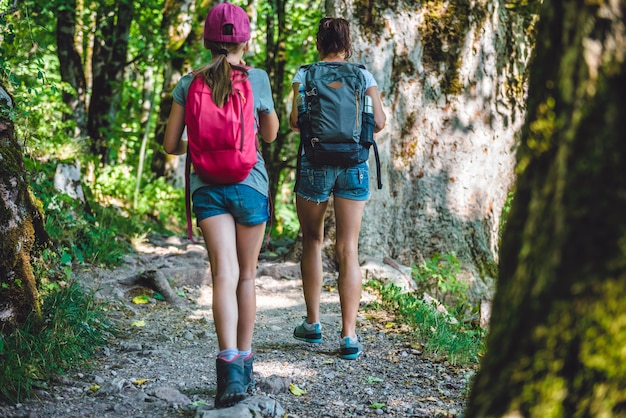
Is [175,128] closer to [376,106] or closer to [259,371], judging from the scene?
[376,106]

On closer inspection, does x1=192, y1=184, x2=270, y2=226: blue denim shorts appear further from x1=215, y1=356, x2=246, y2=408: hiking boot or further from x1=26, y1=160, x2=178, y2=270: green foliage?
x1=26, y1=160, x2=178, y2=270: green foliage

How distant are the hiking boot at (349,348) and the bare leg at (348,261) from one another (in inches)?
1.4

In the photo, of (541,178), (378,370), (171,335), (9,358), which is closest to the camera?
(541,178)

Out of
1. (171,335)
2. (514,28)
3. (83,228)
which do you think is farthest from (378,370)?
(514,28)

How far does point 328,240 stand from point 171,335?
2565mm

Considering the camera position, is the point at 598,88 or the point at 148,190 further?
the point at 148,190

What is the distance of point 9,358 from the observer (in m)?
3.78

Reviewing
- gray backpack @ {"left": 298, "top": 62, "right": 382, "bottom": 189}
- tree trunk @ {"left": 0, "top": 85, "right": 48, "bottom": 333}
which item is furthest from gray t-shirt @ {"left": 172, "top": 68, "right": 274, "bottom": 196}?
tree trunk @ {"left": 0, "top": 85, "right": 48, "bottom": 333}

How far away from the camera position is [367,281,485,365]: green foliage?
4.81 m

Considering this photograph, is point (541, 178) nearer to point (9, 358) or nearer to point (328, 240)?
point (9, 358)

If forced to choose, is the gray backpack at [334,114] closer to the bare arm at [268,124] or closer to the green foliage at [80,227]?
the bare arm at [268,124]

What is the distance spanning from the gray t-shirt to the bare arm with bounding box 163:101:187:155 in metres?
0.04

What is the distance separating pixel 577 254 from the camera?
1.79 m

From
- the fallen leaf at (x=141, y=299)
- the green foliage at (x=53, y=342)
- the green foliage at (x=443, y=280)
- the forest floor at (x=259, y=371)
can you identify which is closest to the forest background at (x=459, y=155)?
the green foliage at (x=443, y=280)
